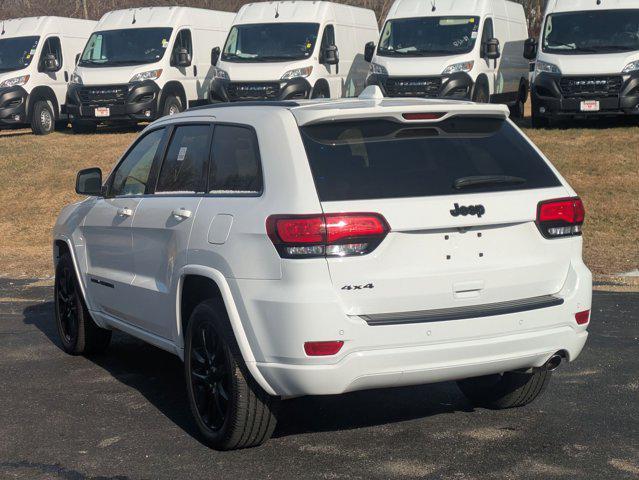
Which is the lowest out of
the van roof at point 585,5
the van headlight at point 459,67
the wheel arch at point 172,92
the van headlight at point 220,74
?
the wheel arch at point 172,92

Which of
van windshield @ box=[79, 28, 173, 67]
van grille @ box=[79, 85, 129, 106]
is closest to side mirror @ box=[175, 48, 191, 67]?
van windshield @ box=[79, 28, 173, 67]

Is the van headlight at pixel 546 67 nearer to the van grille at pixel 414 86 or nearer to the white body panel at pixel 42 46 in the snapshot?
the van grille at pixel 414 86

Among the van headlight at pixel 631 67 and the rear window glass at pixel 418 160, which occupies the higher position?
the rear window glass at pixel 418 160

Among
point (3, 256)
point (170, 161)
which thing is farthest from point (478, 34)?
point (170, 161)

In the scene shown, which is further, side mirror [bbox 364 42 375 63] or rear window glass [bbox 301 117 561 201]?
side mirror [bbox 364 42 375 63]

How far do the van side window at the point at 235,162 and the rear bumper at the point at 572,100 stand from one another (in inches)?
607

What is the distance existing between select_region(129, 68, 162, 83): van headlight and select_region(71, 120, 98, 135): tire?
5.56ft

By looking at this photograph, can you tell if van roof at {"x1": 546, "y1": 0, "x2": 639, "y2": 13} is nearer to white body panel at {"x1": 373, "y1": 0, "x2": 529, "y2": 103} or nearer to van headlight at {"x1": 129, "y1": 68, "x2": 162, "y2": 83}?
white body panel at {"x1": 373, "y1": 0, "x2": 529, "y2": 103}

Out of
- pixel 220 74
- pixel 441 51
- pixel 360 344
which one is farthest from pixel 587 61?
pixel 360 344

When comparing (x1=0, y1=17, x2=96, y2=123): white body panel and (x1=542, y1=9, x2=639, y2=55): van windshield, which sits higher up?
(x1=542, y1=9, x2=639, y2=55): van windshield

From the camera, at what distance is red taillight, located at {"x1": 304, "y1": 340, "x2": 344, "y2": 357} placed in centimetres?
520

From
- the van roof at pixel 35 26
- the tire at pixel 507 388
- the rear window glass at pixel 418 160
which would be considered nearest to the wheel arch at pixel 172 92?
the van roof at pixel 35 26

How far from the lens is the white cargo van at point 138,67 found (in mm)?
24828

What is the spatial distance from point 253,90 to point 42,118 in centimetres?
573
